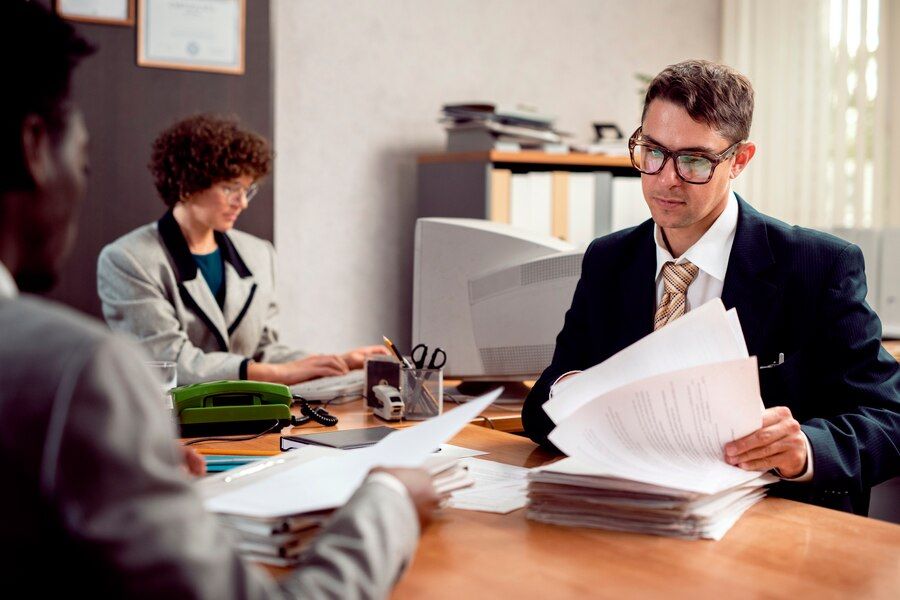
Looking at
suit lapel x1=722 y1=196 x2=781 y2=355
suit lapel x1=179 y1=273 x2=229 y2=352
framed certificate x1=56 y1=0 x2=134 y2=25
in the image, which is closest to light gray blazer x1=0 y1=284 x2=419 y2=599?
suit lapel x1=722 y1=196 x2=781 y2=355

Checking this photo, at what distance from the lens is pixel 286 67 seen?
11.8ft

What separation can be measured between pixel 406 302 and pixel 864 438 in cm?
258

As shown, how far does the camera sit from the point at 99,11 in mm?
3012

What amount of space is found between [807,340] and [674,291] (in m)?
0.25

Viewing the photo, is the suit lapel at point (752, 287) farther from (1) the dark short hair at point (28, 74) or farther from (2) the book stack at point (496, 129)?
(2) the book stack at point (496, 129)

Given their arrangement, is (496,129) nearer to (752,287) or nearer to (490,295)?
(490,295)

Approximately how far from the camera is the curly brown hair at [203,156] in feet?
9.23

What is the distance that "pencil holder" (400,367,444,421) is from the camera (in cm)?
195

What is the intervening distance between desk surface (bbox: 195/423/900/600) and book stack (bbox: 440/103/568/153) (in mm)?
2567

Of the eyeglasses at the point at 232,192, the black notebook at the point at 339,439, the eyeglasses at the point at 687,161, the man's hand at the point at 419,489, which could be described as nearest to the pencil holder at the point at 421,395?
the black notebook at the point at 339,439

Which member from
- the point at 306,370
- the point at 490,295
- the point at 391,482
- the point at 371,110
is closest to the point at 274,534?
the point at 391,482

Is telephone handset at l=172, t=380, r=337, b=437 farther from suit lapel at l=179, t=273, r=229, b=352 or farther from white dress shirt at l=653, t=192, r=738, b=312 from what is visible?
suit lapel at l=179, t=273, r=229, b=352

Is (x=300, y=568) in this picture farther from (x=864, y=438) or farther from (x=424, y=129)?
(x=424, y=129)

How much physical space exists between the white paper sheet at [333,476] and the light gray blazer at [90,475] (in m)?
0.33
